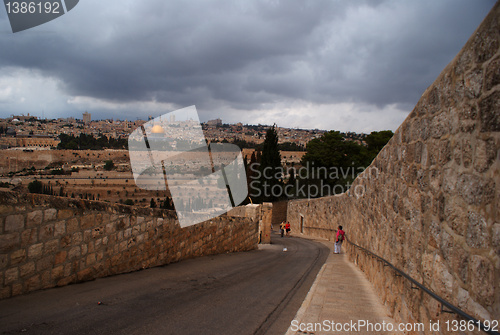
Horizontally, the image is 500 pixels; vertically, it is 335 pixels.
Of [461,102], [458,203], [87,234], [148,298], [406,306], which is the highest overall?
[461,102]

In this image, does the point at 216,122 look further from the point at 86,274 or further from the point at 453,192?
the point at 453,192

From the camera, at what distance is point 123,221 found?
6137 millimetres

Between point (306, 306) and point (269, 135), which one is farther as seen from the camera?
point (269, 135)

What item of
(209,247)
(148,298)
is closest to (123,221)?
(148,298)

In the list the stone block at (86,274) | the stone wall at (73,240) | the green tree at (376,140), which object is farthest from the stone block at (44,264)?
the green tree at (376,140)

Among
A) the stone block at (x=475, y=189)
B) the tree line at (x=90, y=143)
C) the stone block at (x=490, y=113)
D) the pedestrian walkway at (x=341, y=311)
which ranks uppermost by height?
the tree line at (x=90, y=143)

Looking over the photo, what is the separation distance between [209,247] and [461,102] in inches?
330

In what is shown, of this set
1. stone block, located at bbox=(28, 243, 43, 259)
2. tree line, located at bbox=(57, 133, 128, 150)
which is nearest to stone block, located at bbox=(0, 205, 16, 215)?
stone block, located at bbox=(28, 243, 43, 259)

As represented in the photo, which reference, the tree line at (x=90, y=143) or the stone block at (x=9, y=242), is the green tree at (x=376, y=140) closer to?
the stone block at (x=9, y=242)

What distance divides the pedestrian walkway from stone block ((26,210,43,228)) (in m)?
3.55

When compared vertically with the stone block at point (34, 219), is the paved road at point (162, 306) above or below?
below

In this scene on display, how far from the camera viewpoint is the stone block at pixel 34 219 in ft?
14.5

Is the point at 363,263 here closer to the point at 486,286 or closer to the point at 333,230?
the point at 486,286

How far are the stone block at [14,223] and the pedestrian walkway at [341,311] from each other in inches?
142
